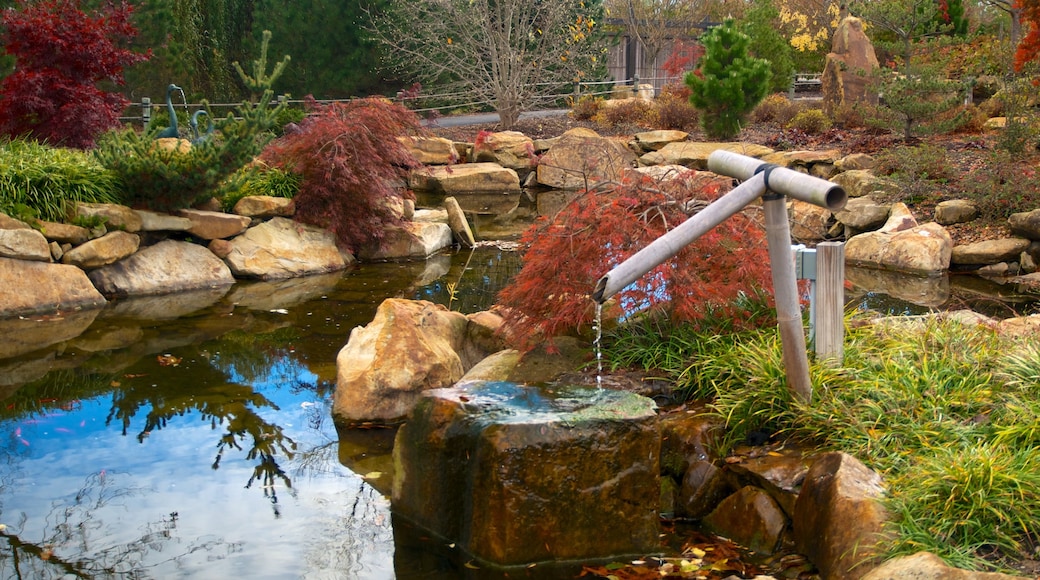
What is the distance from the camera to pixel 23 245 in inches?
341

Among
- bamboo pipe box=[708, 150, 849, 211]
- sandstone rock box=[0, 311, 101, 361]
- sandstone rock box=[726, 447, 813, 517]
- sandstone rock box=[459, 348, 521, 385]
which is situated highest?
bamboo pipe box=[708, 150, 849, 211]

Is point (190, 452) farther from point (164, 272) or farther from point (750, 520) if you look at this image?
point (164, 272)

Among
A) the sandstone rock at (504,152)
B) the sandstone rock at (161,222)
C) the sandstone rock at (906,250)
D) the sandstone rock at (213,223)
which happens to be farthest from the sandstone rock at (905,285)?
the sandstone rock at (504,152)

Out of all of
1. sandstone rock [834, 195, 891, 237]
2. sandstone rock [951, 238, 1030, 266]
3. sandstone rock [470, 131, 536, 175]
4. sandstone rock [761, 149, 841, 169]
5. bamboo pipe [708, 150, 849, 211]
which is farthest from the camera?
sandstone rock [470, 131, 536, 175]

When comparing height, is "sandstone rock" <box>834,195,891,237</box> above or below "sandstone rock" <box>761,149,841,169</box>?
below

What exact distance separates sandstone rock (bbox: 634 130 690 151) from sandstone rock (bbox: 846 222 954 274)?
7640 mm

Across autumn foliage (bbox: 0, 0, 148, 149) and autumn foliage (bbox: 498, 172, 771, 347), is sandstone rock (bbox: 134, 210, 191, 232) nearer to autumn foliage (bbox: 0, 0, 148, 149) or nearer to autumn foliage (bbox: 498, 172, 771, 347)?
autumn foliage (bbox: 0, 0, 148, 149)

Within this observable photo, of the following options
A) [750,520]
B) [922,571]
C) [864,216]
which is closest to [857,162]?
[864,216]

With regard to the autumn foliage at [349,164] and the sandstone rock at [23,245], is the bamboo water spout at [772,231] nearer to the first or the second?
the sandstone rock at [23,245]

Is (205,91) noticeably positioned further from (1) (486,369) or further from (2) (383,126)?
(1) (486,369)

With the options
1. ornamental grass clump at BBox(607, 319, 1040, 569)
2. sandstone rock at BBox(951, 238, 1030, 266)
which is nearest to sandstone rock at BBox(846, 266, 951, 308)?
sandstone rock at BBox(951, 238, 1030, 266)

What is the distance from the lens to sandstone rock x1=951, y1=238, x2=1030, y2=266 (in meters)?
10.8

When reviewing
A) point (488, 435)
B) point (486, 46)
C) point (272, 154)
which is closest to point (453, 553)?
point (488, 435)

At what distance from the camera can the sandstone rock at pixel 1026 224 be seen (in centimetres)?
1059
